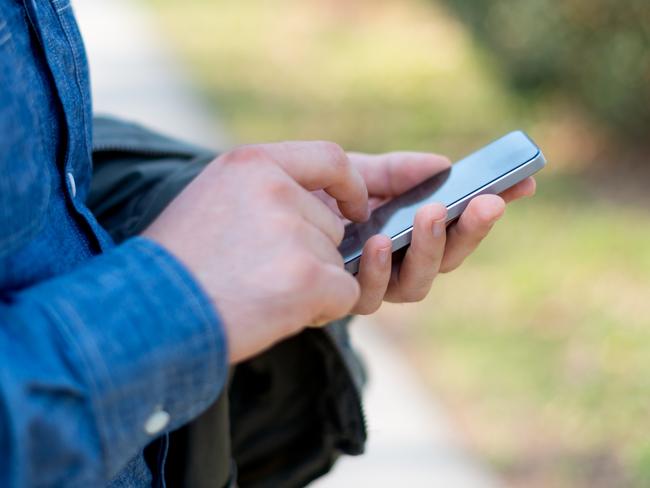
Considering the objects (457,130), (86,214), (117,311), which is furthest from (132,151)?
(457,130)

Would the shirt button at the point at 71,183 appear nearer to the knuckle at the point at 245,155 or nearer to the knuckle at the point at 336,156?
the knuckle at the point at 245,155

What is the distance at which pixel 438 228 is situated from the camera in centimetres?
120

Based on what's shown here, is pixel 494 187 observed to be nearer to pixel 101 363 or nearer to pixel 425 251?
pixel 425 251

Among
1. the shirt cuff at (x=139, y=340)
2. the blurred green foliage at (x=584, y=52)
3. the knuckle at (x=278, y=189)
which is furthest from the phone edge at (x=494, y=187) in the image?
the blurred green foliage at (x=584, y=52)

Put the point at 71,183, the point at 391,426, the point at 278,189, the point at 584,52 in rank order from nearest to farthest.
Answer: the point at 278,189 < the point at 71,183 < the point at 391,426 < the point at 584,52

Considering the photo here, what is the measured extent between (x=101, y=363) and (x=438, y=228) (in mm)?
507

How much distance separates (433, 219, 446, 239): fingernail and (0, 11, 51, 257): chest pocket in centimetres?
48

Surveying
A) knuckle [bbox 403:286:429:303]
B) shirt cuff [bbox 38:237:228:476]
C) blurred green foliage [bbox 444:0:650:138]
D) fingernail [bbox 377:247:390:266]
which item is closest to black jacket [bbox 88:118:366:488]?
knuckle [bbox 403:286:429:303]

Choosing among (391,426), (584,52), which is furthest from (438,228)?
(584,52)

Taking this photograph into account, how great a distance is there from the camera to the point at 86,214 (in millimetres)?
1127

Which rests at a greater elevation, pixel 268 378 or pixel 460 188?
pixel 460 188

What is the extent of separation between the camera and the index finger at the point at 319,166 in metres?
1.07

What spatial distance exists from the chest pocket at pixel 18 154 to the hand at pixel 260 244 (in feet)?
0.41

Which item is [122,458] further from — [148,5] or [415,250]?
[148,5]
